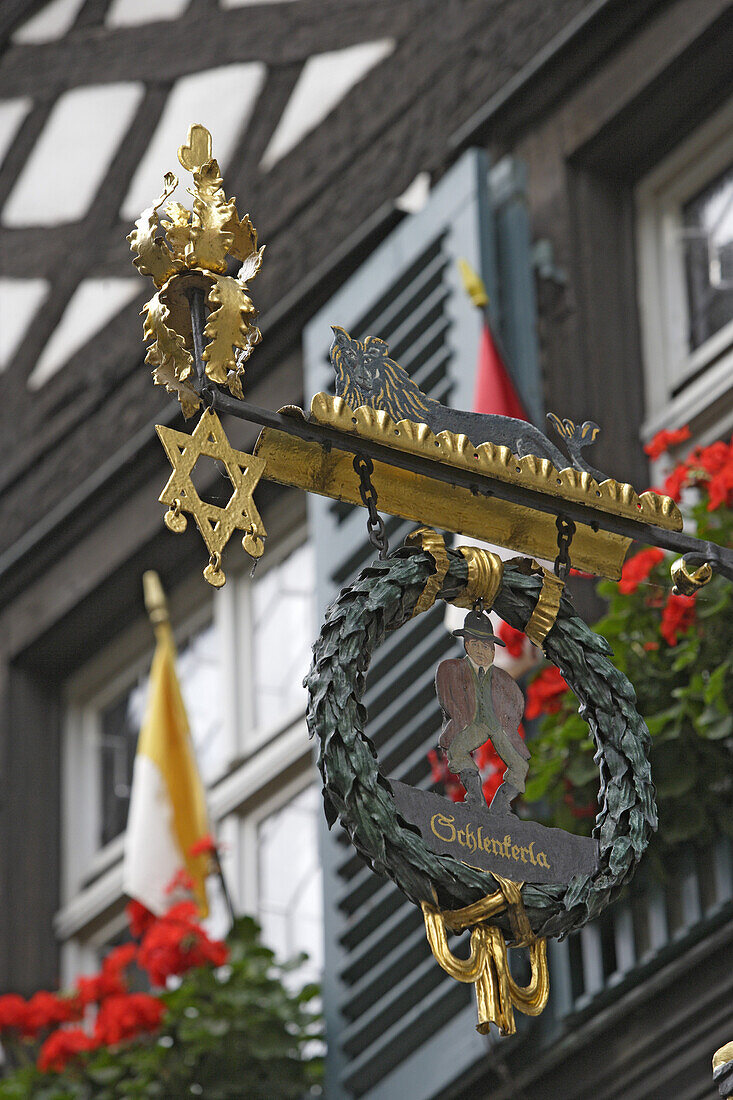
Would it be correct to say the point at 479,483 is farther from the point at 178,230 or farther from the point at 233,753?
the point at 233,753

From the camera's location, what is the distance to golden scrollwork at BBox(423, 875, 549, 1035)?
2.74 meters

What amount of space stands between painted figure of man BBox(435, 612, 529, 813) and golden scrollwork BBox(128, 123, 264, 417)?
0.46 metres

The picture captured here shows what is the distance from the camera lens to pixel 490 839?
2840 millimetres

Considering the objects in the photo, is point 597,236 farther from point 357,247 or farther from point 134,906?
point 134,906

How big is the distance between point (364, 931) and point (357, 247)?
2.19 m

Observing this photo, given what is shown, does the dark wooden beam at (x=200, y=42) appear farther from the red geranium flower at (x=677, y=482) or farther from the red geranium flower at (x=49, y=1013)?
the red geranium flower at (x=49, y=1013)

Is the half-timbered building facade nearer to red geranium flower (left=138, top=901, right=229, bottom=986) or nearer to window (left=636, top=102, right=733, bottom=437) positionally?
window (left=636, top=102, right=733, bottom=437)

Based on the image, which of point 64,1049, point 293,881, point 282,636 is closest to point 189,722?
point 282,636

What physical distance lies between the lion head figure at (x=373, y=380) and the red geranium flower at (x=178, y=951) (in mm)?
3315

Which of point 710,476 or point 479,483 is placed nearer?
point 479,483

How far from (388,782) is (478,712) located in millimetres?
195

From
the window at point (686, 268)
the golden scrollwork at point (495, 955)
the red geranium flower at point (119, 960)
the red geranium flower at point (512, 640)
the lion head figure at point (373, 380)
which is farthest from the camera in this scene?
the red geranium flower at point (119, 960)

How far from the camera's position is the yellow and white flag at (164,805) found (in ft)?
21.6

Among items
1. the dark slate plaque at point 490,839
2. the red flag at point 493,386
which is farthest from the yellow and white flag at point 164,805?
the dark slate plaque at point 490,839
